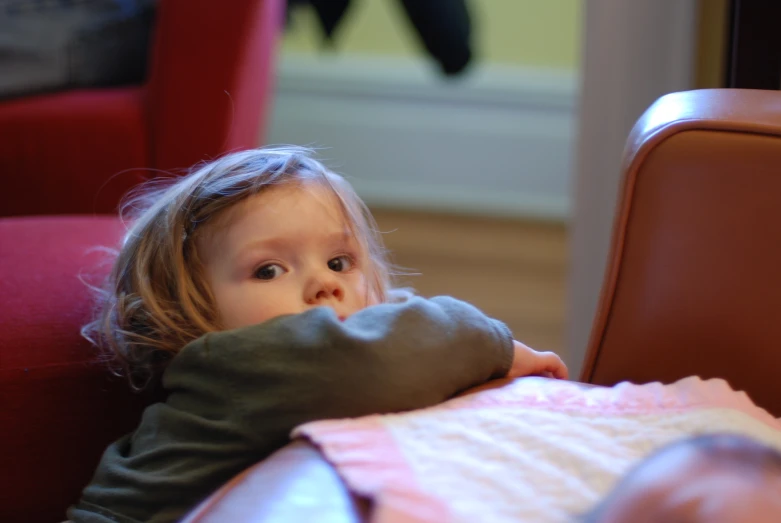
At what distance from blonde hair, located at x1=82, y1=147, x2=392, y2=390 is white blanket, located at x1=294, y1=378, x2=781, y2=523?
210 mm

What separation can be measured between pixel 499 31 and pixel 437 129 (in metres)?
0.31

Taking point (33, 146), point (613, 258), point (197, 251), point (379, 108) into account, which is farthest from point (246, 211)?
point (379, 108)

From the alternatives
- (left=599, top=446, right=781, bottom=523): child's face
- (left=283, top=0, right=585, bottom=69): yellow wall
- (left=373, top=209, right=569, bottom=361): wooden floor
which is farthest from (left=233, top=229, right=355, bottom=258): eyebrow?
(left=283, top=0, right=585, bottom=69): yellow wall

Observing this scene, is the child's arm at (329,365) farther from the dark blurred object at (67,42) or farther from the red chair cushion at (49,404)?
the dark blurred object at (67,42)

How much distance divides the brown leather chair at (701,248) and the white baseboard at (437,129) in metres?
1.73

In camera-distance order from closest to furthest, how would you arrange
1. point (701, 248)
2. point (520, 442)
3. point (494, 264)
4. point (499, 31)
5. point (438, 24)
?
point (520, 442)
point (701, 248)
point (438, 24)
point (494, 264)
point (499, 31)

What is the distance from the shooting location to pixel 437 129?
270 centimetres

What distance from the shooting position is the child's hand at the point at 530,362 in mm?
888

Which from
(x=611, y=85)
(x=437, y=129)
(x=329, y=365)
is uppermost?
(x=611, y=85)

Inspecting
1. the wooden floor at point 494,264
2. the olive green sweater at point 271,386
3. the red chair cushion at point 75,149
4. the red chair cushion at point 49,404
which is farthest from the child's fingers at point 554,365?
the wooden floor at point 494,264

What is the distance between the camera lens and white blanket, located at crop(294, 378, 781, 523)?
2.16ft

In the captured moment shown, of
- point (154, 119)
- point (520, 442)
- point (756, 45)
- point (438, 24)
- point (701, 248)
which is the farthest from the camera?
point (438, 24)

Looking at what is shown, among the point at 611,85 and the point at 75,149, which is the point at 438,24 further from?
the point at 75,149

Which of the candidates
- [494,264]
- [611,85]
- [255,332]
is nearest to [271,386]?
[255,332]
